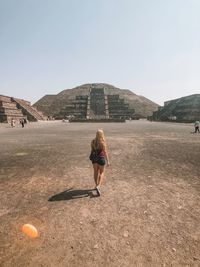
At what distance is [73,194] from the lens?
620 centimetres

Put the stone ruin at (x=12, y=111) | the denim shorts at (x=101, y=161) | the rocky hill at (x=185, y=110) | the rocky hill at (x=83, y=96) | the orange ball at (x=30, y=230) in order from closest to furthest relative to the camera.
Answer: the orange ball at (x=30, y=230)
the denim shorts at (x=101, y=161)
the stone ruin at (x=12, y=111)
the rocky hill at (x=185, y=110)
the rocky hill at (x=83, y=96)

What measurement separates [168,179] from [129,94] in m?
111

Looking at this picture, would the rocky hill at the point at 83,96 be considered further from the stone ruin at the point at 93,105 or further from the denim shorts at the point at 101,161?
the denim shorts at the point at 101,161

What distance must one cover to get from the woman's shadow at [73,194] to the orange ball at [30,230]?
154cm

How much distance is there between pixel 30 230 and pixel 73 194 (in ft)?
6.59

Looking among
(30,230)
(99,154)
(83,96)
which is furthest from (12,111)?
(30,230)

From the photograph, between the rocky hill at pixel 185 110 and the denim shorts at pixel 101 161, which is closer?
the denim shorts at pixel 101 161

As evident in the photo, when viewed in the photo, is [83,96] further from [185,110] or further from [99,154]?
Answer: [99,154]

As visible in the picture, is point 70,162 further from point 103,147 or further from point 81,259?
point 81,259

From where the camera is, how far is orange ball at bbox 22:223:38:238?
4209 mm

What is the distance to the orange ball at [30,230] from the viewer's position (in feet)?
13.8

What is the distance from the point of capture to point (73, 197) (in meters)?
5.98

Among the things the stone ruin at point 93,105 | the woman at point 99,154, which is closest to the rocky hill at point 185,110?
the stone ruin at point 93,105

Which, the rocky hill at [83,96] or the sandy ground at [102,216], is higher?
the rocky hill at [83,96]
